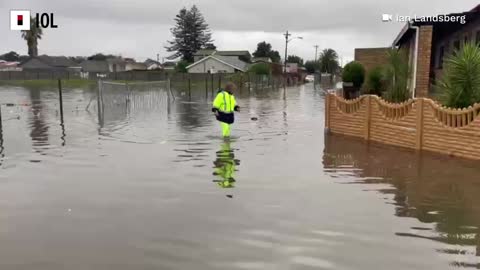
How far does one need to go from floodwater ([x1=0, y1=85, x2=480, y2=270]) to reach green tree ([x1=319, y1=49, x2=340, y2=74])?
105753 millimetres

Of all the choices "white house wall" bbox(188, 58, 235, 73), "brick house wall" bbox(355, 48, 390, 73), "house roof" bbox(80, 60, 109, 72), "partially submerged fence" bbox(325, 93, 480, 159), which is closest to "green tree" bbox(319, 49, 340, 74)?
"white house wall" bbox(188, 58, 235, 73)

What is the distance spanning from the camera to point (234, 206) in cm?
674

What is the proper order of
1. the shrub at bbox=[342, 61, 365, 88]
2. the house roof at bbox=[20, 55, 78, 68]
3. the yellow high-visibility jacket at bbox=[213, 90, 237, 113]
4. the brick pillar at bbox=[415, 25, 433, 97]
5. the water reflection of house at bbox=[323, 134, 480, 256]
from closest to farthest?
the water reflection of house at bbox=[323, 134, 480, 256] → the yellow high-visibility jacket at bbox=[213, 90, 237, 113] → the brick pillar at bbox=[415, 25, 433, 97] → the shrub at bbox=[342, 61, 365, 88] → the house roof at bbox=[20, 55, 78, 68]

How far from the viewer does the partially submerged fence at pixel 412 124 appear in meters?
9.90

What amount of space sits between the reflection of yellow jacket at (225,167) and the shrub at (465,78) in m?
5.13

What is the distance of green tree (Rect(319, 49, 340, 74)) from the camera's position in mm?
116062

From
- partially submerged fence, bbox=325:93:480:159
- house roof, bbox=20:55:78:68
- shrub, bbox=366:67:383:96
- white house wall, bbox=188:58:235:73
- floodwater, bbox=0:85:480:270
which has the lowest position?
floodwater, bbox=0:85:480:270

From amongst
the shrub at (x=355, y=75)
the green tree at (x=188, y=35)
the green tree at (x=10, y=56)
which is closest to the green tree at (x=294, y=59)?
the green tree at (x=188, y=35)

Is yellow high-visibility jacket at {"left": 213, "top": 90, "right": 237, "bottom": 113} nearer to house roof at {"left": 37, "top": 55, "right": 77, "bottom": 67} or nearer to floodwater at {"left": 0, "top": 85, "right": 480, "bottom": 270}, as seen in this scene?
floodwater at {"left": 0, "top": 85, "right": 480, "bottom": 270}

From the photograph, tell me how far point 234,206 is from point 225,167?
2.85 meters

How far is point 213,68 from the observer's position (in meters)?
82.4

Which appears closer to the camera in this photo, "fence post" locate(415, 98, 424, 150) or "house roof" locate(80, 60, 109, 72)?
"fence post" locate(415, 98, 424, 150)

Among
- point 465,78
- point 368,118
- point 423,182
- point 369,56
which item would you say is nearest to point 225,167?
point 423,182

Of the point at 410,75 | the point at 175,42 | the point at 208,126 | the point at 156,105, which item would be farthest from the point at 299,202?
the point at 175,42
